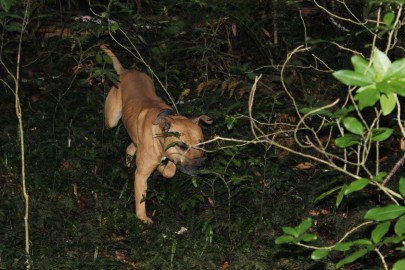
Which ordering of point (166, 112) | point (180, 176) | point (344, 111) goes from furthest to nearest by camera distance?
point (180, 176) → point (166, 112) → point (344, 111)

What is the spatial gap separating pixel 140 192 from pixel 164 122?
0.91m

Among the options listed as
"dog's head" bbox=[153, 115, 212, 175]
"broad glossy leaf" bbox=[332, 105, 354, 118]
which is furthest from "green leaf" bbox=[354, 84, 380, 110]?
Answer: "dog's head" bbox=[153, 115, 212, 175]

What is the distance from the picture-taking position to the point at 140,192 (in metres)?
7.51

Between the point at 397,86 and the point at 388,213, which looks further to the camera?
the point at 388,213

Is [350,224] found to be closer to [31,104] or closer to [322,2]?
[322,2]

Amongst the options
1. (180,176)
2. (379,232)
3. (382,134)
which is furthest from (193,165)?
(379,232)

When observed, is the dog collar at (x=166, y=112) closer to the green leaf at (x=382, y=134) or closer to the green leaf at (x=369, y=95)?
the green leaf at (x=382, y=134)

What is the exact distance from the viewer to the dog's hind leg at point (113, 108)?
870 cm

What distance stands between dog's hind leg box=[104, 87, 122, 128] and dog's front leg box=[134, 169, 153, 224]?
1.33m

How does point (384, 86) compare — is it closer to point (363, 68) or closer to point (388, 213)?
point (363, 68)

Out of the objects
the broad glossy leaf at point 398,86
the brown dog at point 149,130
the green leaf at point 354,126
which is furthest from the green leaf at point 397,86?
the brown dog at point 149,130

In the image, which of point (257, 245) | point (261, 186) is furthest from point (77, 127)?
point (257, 245)

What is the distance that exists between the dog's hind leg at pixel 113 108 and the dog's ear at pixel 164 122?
5.73 feet

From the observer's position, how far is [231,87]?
8250mm
